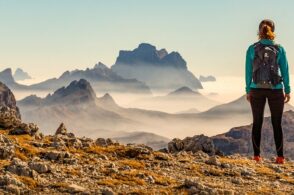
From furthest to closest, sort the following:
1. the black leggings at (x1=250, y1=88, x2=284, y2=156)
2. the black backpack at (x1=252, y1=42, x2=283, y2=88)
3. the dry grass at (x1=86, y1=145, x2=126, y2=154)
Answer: the dry grass at (x1=86, y1=145, x2=126, y2=154)
the black leggings at (x1=250, y1=88, x2=284, y2=156)
the black backpack at (x1=252, y1=42, x2=283, y2=88)

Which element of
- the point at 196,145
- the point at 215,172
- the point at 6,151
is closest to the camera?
the point at 6,151

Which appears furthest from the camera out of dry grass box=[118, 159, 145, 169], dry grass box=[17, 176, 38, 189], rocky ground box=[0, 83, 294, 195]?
dry grass box=[118, 159, 145, 169]

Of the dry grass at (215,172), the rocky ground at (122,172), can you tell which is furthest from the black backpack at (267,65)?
the dry grass at (215,172)

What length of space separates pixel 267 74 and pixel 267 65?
1.26 feet

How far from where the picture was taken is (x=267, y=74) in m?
23.6

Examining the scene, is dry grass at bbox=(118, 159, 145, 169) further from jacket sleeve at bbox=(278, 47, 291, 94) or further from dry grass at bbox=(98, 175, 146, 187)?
jacket sleeve at bbox=(278, 47, 291, 94)

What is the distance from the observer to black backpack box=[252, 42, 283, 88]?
23.5 meters

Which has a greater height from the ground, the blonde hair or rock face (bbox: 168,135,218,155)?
the blonde hair

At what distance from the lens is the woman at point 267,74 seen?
928 inches

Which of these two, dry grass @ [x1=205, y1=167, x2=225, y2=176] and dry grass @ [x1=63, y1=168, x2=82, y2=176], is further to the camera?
dry grass @ [x1=205, y1=167, x2=225, y2=176]

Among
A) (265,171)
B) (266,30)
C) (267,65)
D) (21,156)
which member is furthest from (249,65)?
(21,156)

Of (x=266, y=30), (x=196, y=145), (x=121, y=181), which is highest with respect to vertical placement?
(x=266, y=30)

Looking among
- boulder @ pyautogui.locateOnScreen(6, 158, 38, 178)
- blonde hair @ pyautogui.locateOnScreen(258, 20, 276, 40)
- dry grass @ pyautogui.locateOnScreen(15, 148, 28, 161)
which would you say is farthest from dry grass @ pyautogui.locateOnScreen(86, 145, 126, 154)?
blonde hair @ pyautogui.locateOnScreen(258, 20, 276, 40)

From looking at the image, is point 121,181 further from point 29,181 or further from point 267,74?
point 267,74
